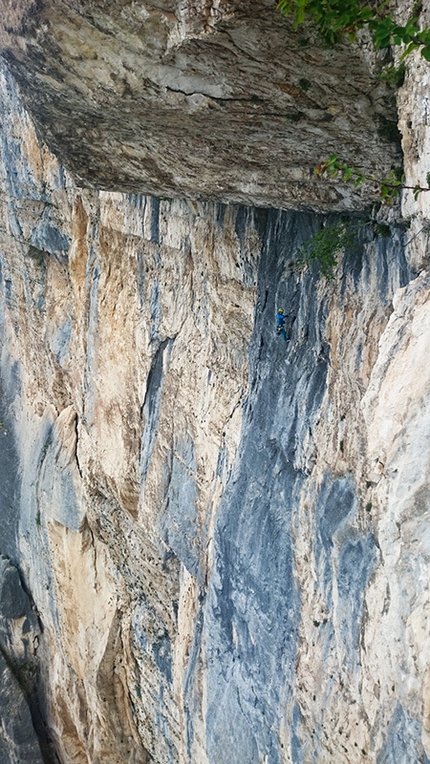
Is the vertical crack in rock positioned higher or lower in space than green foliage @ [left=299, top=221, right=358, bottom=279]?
lower

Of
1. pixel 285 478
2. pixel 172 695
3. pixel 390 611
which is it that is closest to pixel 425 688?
pixel 390 611

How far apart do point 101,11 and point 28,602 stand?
1495 cm

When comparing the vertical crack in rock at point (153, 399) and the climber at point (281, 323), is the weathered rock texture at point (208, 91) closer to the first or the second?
the climber at point (281, 323)

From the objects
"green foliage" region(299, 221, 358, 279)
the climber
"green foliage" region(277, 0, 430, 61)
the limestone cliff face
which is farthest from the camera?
the climber

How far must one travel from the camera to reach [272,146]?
5492mm

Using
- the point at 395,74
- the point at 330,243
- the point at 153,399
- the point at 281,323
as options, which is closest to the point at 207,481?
the point at 153,399

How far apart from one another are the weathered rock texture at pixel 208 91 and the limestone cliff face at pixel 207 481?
0.59 meters

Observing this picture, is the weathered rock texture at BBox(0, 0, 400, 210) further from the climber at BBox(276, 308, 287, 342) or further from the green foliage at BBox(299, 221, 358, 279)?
the climber at BBox(276, 308, 287, 342)

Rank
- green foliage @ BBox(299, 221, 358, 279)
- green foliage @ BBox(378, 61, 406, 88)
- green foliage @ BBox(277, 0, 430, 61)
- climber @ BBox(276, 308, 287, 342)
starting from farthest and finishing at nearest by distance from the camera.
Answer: climber @ BBox(276, 308, 287, 342), green foliage @ BBox(299, 221, 358, 279), green foliage @ BBox(378, 61, 406, 88), green foliage @ BBox(277, 0, 430, 61)

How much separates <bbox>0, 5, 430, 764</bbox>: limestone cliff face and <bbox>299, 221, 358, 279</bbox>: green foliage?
0.11 metres

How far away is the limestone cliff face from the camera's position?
4.75 metres

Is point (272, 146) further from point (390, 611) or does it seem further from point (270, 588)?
point (270, 588)

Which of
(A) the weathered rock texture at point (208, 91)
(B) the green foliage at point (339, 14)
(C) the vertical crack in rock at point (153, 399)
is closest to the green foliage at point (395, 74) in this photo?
(A) the weathered rock texture at point (208, 91)

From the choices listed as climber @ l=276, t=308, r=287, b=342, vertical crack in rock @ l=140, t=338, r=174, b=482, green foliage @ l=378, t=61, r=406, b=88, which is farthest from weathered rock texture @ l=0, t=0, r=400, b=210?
vertical crack in rock @ l=140, t=338, r=174, b=482
